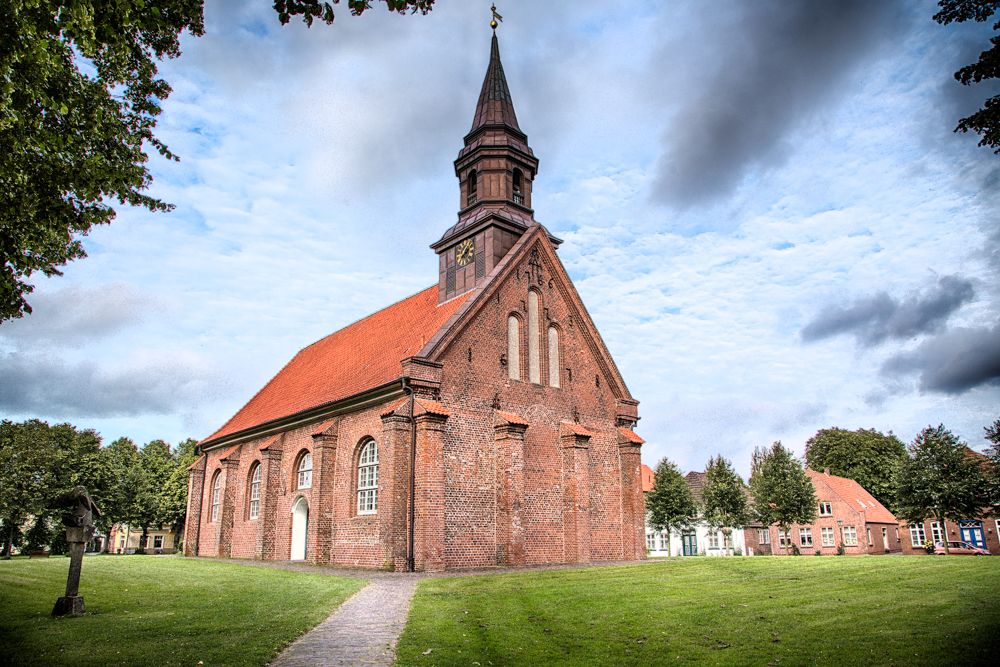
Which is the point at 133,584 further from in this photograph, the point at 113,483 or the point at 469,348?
the point at 113,483

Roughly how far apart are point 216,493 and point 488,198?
20.6m

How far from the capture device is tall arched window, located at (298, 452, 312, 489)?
26125 mm

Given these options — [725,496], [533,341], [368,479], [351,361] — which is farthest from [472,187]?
[725,496]

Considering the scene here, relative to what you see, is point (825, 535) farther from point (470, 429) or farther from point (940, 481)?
point (470, 429)

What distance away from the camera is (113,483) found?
1770 inches

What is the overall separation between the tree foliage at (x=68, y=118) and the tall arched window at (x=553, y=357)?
607 inches

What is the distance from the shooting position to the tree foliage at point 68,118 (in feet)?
29.1

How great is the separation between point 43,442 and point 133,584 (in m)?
39.4

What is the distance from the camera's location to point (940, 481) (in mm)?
32125

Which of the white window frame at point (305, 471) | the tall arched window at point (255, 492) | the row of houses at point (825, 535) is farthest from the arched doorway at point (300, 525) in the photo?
the row of houses at point (825, 535)

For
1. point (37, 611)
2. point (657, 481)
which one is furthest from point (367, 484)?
point (657, 481)

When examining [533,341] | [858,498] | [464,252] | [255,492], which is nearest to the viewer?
[533,341]

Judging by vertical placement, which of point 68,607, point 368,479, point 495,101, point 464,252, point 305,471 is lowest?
point 68,607

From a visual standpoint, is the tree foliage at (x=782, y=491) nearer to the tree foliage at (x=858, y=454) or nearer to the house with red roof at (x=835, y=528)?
the house with red roof at (x=835, y=528)
